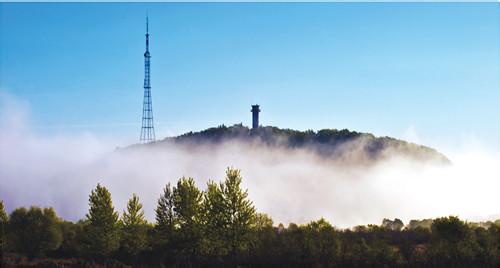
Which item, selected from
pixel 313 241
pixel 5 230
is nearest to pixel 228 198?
pixel 313 241

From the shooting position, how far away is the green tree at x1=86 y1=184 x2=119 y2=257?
89188 mm

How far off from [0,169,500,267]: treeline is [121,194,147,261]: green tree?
15 cm

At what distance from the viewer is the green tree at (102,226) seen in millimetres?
89188

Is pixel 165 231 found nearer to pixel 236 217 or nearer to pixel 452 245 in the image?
pixel 236 217

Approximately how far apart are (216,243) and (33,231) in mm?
33528

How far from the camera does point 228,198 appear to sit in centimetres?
9044

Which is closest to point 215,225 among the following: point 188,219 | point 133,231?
point 188,219

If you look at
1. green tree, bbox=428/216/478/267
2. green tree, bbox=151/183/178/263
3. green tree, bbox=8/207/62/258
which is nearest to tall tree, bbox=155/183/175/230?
green tree, bbox=151/183/178/263

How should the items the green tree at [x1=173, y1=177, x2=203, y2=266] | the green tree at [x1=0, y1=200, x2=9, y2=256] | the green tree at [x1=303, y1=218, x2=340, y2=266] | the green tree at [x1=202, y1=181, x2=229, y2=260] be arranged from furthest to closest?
the green tree at [x1=0, y1=200, x2=9, y2=256] < the green tree at [x1=173, y1=177, x2=203, y2=266] < the green tree at [x1=202, y1=181, x2=229, y2=260] < the green tree at [x1=303, y1=218, x2=340, y2=266]

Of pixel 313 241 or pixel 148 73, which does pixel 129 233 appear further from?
pixel 148 73

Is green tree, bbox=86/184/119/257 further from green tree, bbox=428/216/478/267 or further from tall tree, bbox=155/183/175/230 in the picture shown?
green tree, bbox=428/216/478/267

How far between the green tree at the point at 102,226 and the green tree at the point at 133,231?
1.79 metres

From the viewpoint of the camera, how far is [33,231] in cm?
9950

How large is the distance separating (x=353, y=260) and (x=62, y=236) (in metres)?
50.4
